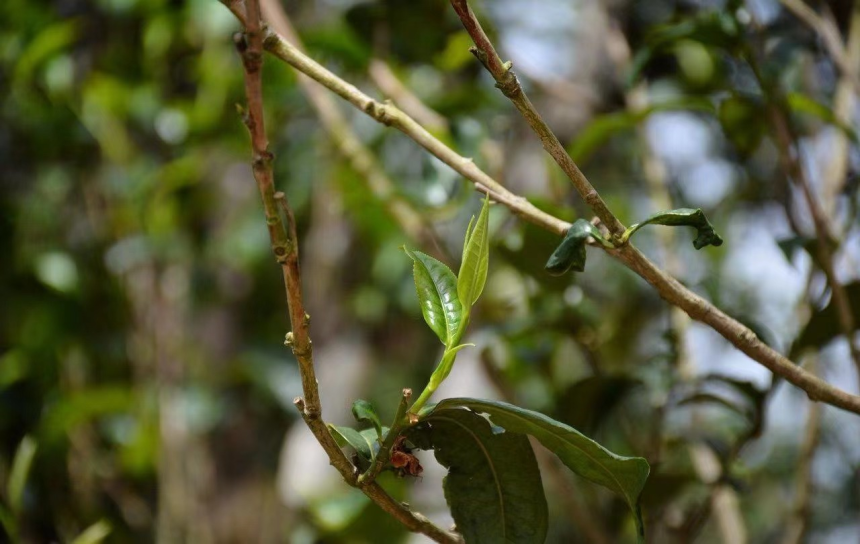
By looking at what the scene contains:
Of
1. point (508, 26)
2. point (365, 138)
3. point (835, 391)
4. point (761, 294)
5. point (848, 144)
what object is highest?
point (508, 26)

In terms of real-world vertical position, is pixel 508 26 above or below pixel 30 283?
above

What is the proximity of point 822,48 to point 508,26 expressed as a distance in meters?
0.80

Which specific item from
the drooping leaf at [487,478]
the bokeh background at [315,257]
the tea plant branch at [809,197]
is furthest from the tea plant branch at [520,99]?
the bokeh background at [315,257]

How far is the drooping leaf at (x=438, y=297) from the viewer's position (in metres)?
0.35

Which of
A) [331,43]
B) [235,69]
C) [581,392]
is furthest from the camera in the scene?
[235,69]

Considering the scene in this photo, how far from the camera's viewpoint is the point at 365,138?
4.25ft

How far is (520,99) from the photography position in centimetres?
32

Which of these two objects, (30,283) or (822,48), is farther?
(30,283)

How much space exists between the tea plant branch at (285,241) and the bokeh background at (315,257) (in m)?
0.37

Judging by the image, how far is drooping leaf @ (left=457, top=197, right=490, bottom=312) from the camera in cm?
34

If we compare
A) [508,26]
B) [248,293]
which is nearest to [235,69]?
[248,293]

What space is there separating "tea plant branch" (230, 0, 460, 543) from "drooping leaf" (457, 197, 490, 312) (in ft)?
0.23

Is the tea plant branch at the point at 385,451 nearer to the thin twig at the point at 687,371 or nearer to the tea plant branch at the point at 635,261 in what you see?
the tea plant branch at the point at 635,261

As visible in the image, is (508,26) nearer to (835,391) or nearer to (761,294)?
(761,294)
